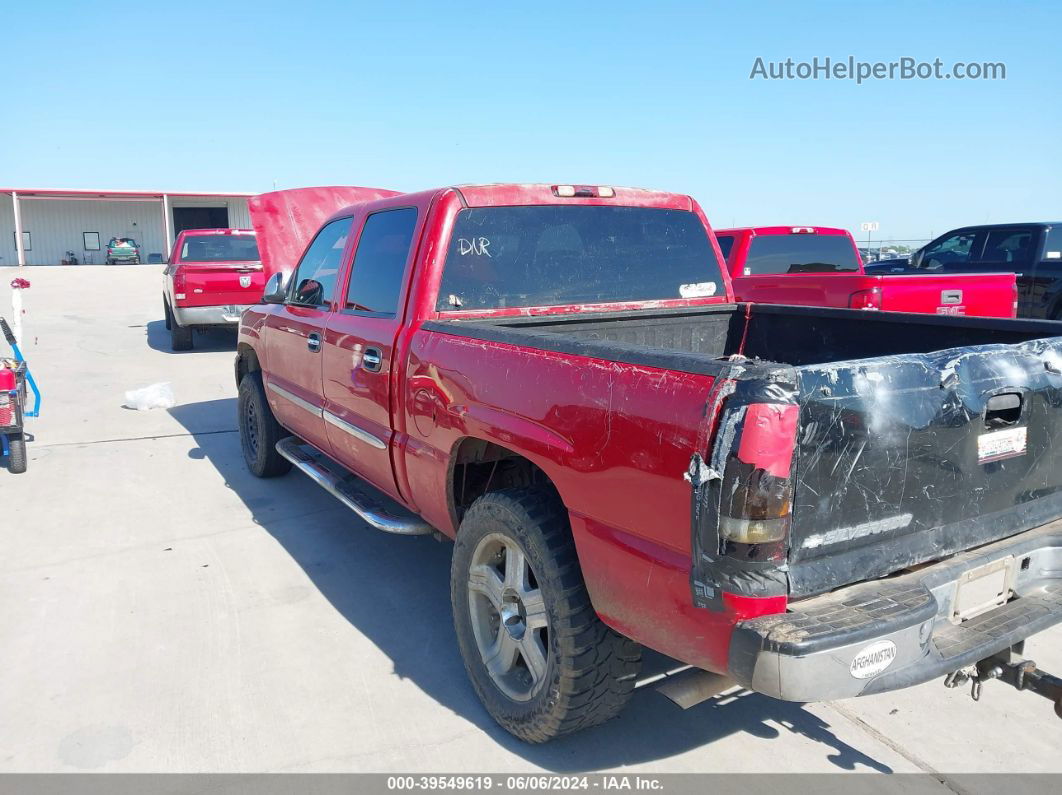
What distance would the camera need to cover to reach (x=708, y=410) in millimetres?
2049

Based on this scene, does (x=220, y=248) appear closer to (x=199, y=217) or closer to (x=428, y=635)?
(x=428, y=635)

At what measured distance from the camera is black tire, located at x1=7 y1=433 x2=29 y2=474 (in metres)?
6.13

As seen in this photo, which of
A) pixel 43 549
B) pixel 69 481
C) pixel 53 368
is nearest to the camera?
pixel 43 549

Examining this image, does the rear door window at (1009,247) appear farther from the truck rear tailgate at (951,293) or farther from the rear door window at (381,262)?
the rear door window at (381,262)

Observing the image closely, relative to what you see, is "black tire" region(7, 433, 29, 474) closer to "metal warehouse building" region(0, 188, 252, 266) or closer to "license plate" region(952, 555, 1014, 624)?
"license plate" region(952, 555, 1014, 624)

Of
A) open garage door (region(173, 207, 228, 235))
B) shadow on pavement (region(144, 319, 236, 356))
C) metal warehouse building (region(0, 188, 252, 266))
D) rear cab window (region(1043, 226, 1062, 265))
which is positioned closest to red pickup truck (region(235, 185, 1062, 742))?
rear cab window (region(1043, 226, 1062, 265))

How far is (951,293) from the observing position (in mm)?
7238

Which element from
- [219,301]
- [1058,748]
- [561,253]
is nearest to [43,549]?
[561,253]

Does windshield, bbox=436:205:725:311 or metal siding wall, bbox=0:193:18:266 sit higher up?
metal siding wall, bbox=0:193:18:266

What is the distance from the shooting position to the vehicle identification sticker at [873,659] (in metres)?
2.03

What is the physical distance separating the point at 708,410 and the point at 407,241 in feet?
7.08

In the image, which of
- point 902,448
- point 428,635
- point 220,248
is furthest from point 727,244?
point 220,248

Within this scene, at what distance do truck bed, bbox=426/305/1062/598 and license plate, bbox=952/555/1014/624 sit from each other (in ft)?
0.29
